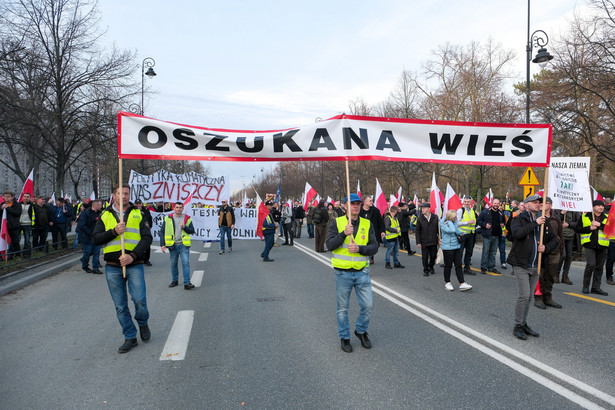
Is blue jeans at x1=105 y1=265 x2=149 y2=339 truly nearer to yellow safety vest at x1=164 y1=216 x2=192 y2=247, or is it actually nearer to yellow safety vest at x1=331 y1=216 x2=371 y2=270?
yellow safety vest at x1=331 y1=216 x2=371 y2=270

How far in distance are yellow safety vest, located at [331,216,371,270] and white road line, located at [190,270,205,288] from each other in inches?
196

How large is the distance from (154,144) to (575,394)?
5.36m

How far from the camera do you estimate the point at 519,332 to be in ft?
17.8

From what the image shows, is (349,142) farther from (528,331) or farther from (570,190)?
(570,190)

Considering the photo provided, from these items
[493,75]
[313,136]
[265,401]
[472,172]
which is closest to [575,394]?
[265,401]

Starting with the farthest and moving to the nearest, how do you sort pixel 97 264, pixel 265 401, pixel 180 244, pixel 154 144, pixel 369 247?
1. pixel 97 264
2. pixel 180 244
3. pixel 154 144
4. pixel 369 247
5. pixel 265 401

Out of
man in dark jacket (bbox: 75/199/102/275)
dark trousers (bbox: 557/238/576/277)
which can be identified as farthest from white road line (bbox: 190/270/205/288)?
dark trousers (bbox: 557/238/576/277)

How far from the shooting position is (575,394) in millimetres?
3799

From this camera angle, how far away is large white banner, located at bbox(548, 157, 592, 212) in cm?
871

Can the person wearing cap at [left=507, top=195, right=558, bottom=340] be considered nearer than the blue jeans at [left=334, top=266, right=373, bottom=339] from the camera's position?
No

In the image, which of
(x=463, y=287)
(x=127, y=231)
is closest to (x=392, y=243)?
(x=463, y=287)

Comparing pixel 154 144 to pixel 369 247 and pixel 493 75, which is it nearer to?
pixel 369 247

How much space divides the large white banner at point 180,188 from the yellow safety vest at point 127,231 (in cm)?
897

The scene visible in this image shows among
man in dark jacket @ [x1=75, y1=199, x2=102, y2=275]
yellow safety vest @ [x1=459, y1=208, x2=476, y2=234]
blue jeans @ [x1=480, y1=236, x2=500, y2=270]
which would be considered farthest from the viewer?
man in dark jacket @ [x1=75, y1=199, x2=102, y2=275]
